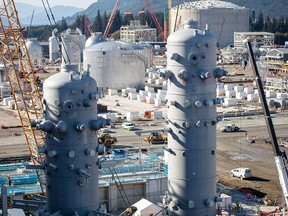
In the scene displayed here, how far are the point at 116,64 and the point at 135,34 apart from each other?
74.7 metres

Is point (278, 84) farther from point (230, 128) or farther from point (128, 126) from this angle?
point (128, 126)

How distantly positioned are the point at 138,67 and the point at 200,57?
7076cm

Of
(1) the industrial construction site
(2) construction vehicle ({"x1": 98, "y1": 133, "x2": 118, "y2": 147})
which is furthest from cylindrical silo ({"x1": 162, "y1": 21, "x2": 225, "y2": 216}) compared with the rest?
(2) construction vehicle ({"x1": 98, "y1": 133, "x2": 118, "y2": 147})

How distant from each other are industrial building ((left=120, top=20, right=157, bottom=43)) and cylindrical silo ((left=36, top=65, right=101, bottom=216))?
140 metres

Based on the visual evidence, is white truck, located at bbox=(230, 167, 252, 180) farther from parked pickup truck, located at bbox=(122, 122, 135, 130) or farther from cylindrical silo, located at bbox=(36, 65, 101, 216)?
cylindrical silo, located at bbox=(36, 65, 101, 216)

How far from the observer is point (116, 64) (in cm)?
9094

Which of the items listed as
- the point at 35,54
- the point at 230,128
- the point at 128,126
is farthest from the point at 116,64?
the point at 35,54

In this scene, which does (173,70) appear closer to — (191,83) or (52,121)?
(191,83)

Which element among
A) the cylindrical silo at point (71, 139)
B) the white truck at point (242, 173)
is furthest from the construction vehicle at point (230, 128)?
the cylindrical silo at point (71, 139)

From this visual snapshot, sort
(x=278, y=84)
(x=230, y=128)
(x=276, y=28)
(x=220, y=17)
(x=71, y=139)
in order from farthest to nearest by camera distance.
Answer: (x=276, y=28) → (x=220, y=17) → (x=278, y=84) → (x=230, y=128) → (x=71, y=139)

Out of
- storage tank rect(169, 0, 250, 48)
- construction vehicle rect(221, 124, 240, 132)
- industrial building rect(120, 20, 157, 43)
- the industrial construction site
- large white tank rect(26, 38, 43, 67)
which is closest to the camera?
the industrial construction site

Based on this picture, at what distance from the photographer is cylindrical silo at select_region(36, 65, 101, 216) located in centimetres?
2162

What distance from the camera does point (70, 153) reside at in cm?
2164

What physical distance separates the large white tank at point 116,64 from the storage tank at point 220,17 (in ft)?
259
